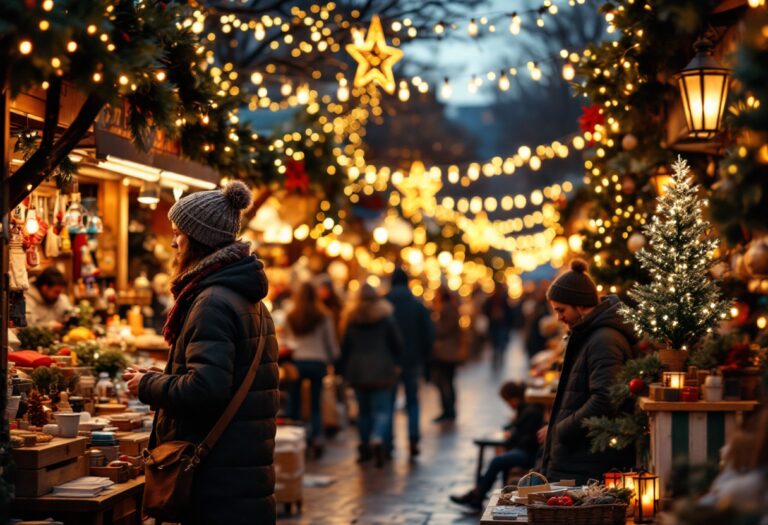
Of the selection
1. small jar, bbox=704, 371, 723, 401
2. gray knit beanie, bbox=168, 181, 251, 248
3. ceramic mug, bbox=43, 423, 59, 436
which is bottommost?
ceramic mug, bbox=43, 423, 59, 436

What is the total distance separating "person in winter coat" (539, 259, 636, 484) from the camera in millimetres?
7254

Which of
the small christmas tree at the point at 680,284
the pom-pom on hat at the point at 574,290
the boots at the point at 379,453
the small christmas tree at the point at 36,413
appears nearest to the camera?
the small christmas tree at the point at 36,413

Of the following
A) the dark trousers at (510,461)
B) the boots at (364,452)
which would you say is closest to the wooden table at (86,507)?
the dark trousers at (510,461)

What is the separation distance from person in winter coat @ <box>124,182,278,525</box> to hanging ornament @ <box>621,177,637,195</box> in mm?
5161

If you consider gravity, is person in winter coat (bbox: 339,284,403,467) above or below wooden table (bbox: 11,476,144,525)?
above

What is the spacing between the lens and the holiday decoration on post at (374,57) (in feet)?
33.3

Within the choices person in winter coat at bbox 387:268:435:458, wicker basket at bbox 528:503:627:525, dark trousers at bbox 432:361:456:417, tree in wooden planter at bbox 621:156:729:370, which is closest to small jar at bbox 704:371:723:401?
tree in wooden planter at bbox 621:156:729:370

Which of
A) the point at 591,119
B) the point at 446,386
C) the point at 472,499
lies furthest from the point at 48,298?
the point at 446,386

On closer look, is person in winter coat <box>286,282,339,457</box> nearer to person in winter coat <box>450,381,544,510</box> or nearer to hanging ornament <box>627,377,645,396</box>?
person in winter coat <box>450,381,544,510</box>

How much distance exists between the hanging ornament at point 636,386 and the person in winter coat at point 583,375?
0.15 meters

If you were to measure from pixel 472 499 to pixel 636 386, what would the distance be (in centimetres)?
412

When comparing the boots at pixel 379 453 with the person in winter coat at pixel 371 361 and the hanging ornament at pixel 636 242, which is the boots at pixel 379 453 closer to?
the person in winter coat at pixel 371 361

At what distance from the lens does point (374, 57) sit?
10227 mm

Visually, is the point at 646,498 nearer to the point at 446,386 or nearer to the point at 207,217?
the point at 207,217
